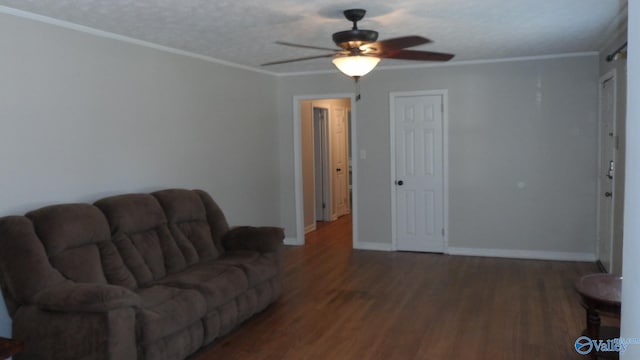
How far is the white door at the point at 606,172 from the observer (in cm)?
532

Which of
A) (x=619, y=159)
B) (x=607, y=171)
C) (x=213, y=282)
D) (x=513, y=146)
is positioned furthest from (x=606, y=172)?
(x=213, y=282)

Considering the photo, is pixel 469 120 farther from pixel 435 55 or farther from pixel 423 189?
pixel 435 55

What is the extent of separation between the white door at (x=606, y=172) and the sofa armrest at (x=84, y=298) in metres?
4.43

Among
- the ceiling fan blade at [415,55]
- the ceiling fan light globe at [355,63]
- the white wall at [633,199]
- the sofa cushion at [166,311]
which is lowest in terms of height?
the sofa cushion at [166,311]

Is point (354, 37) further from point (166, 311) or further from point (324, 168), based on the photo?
point (324, 168)

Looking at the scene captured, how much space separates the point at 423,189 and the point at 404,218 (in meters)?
0.45

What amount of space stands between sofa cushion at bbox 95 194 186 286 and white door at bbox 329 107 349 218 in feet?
17.8

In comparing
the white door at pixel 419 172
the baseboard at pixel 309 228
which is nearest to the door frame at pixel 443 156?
the white door at pixel 419 172

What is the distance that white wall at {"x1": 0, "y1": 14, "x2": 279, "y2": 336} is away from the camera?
3662mm

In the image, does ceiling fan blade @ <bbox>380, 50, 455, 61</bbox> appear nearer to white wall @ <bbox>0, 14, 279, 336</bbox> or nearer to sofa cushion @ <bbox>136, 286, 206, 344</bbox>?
sofa cushion @ <bbox>136, 286, 206, 344</bbox>

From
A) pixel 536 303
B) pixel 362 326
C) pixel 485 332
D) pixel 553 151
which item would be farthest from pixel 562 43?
pixel 362 326

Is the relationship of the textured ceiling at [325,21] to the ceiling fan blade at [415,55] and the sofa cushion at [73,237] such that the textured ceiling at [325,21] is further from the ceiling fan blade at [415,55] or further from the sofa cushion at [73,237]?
the sofa cushion at [73,237]

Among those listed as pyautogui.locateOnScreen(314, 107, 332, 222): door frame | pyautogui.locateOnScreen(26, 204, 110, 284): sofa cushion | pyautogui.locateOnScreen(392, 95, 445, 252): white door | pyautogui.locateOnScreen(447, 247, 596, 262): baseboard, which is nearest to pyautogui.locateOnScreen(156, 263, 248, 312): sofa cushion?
pyautogui.locateOnScreen(26, 204, 110, 284): sofa cushion

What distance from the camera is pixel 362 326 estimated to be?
4219 mm
